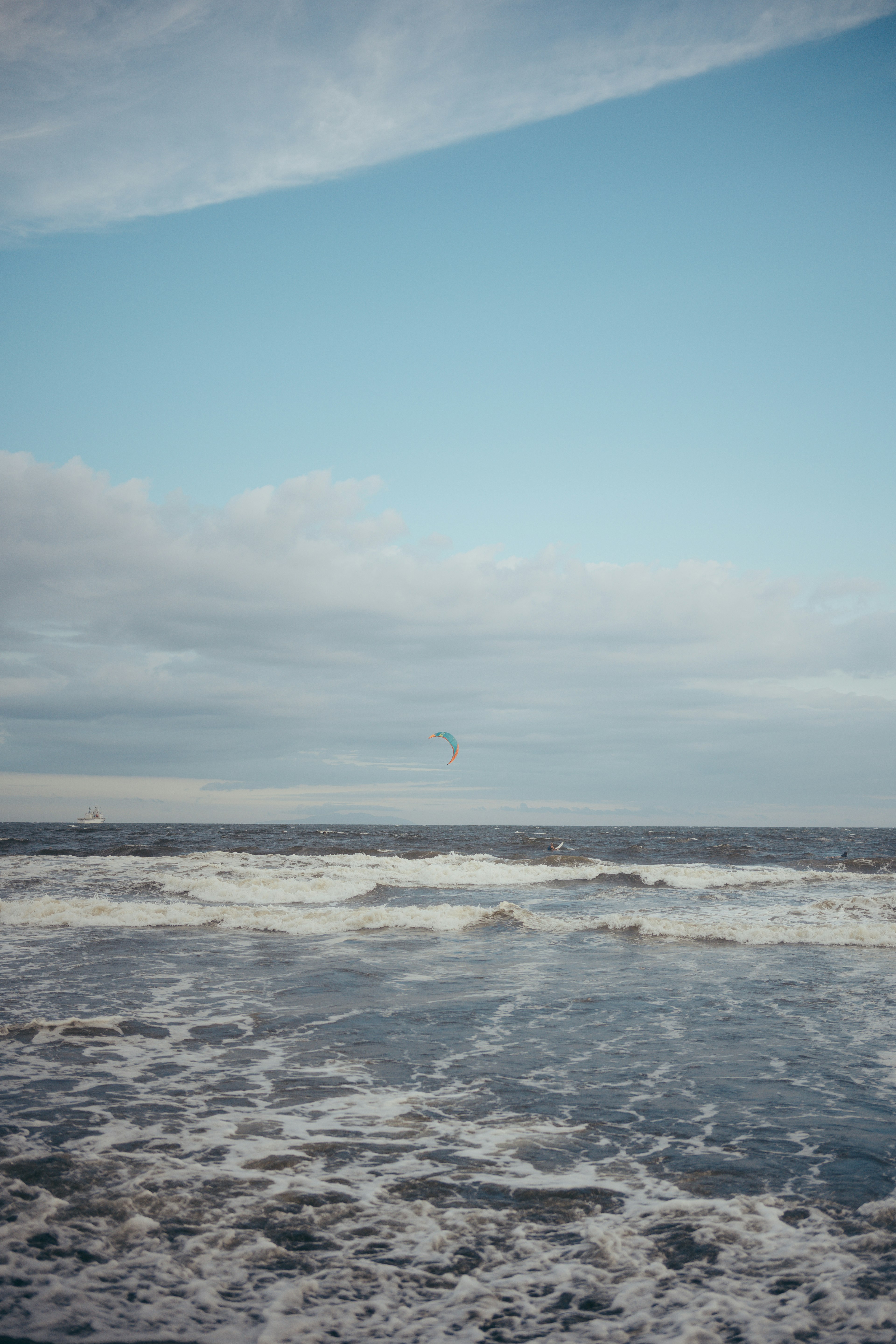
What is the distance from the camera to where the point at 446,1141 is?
22.4 feet

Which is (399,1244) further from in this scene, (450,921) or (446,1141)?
(450,921)

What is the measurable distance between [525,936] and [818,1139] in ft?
40.3

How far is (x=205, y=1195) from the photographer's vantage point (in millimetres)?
5660

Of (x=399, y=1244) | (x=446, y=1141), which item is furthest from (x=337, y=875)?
(x=399, y=1244)

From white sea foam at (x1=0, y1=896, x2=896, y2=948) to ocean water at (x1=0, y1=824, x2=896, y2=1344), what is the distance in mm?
853

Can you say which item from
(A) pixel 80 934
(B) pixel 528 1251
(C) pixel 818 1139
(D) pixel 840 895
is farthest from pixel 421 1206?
(D) pixel 840 895

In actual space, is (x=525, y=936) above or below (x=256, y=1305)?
below

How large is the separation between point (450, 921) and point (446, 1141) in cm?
1418

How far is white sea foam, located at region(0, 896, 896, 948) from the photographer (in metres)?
18.5

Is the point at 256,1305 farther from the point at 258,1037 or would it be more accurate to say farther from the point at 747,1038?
the point at 747,1038

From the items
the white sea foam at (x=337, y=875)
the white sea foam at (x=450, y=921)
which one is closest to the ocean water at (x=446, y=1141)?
the white sea foam at (x=450, y=921)

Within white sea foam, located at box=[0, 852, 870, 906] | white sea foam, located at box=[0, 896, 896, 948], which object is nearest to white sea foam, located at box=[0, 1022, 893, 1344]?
white sea foam, located at box=[0, 896, 896, 948]

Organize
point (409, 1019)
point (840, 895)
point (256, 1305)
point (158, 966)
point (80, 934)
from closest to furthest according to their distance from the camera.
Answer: point (256, 1305), point (409, 1019), point (158, 966), point (80, 934), point (840, 895)

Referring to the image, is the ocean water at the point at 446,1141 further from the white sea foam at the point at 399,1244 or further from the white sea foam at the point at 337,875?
the white sea foam at the point at 337,875
